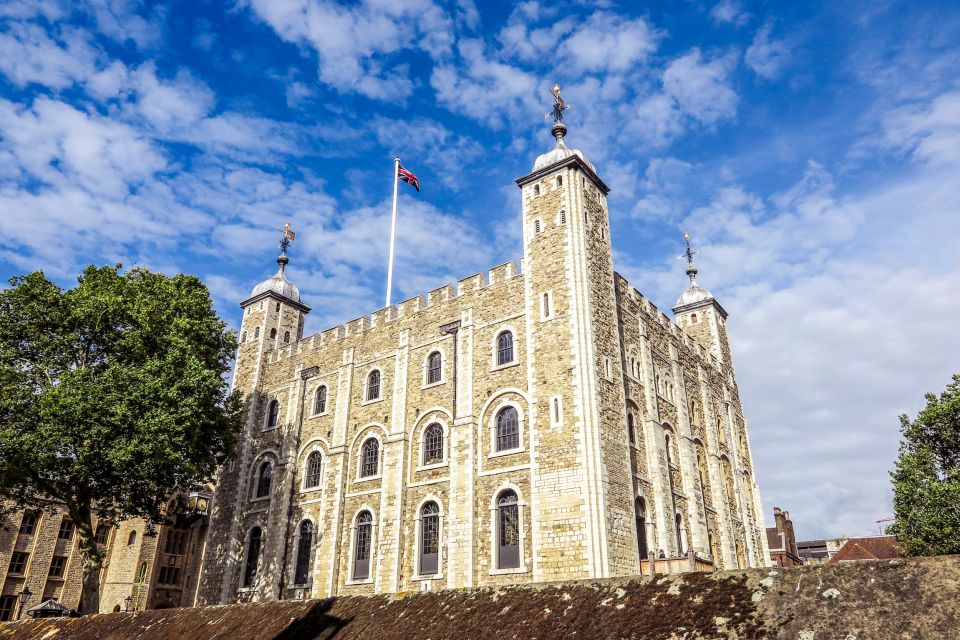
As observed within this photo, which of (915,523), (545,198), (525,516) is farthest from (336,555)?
(915,523)

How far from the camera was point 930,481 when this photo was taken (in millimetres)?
26516

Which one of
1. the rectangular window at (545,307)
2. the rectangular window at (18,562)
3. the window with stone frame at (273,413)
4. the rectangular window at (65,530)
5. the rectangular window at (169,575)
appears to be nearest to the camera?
the rectangular window at (545,307)

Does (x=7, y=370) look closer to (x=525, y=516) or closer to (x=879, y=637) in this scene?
(x=525, y=516)

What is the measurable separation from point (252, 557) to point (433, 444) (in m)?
11.2

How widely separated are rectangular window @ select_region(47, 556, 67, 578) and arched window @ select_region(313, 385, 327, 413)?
2148 centimetres

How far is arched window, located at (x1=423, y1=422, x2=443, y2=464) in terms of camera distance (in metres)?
28.2

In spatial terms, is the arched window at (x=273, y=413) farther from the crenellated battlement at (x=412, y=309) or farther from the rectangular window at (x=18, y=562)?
the rectangular window at (x=18, y=562)

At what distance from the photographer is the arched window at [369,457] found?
30.2 meters

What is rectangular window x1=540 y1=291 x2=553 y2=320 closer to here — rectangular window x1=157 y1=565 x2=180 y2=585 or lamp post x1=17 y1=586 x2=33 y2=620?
rectangular window x1=157 y1=565 x2=180 y2=585

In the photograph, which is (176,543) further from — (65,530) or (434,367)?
(434,367)

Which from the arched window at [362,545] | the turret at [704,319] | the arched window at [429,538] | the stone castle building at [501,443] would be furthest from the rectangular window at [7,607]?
the turret at [704,319]

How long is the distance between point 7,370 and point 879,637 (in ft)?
85.3

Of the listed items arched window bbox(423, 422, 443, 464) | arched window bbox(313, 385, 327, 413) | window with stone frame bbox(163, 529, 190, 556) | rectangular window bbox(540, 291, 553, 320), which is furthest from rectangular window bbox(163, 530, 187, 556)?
rectangular window bbox(540, 291, 553, 320)

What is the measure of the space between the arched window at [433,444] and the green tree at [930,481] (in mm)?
17746
